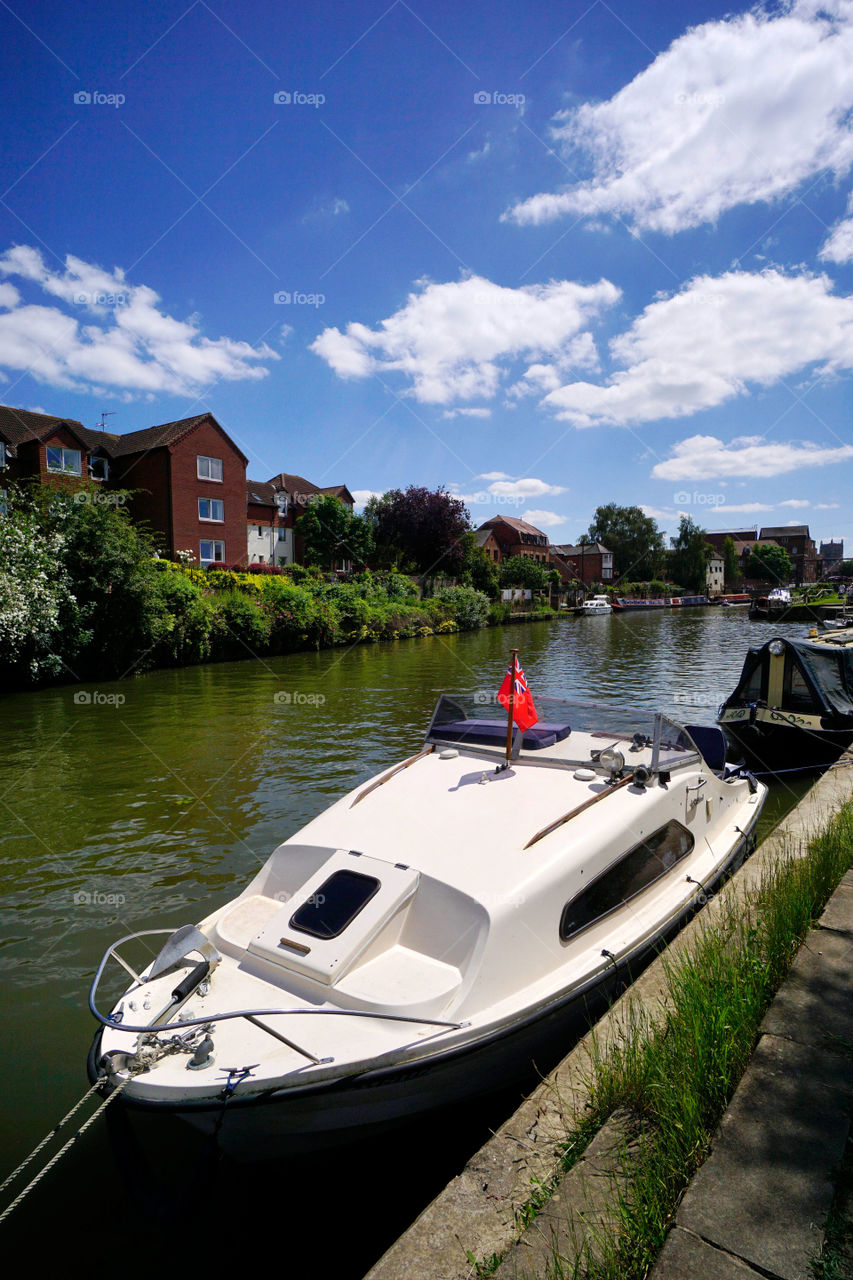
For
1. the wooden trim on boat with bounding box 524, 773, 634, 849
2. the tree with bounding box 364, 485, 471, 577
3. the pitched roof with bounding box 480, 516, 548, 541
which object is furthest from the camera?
the pitched roof with bounding box 480, 516, 548, 541

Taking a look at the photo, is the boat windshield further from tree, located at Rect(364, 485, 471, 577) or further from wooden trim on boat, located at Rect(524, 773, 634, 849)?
tree, located at Rect(364, 485, 471, 577)

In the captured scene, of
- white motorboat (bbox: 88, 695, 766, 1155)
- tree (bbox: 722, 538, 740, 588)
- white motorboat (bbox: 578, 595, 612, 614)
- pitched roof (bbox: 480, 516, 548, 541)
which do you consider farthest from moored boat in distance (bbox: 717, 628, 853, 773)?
tree (bbox: 722, 538, 740, 588)

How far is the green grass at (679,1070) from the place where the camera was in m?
2.36

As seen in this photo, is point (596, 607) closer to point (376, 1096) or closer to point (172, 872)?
point (172, 872)

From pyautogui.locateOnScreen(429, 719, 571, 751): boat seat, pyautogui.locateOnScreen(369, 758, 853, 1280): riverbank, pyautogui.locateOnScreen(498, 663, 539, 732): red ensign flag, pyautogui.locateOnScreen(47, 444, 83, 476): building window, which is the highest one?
pyautogui.locateOnScreen(47, 444, 83, 476): building window

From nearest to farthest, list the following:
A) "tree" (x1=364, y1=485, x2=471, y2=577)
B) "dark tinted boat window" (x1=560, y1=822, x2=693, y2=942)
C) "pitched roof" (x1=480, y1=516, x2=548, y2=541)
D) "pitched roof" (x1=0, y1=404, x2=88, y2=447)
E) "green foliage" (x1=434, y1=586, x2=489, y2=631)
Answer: "dark tinted boat window" (x1=560, y1=822, x2=693, y2=942) < "pitched roof" (x1=0, y1=404, x2=88, y2=447) < "green foliage" (x1=434, y1=586, x2=489, y2=631) < "tree" (x1=364, y1=485, x2=471, y2=577) < "pitched roof" (x1=480, y1=516, x2=548, y2=541)

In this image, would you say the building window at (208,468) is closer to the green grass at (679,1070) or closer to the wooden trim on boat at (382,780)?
the wooden trim on boat at (382,780)

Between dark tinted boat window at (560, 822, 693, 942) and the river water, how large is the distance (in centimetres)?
122

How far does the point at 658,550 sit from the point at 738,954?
118389 millimetres

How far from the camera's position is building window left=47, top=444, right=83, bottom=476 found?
35.4 meters

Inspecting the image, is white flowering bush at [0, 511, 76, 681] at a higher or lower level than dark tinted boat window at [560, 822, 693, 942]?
higher

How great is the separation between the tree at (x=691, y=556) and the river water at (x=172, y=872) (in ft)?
Answer: 291

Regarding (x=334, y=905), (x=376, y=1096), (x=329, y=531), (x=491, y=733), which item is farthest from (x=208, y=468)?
(x=376, y=1096)

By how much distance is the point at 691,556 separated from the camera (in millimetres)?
107000
